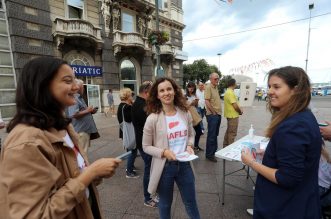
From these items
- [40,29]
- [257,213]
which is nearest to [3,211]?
[257,213]

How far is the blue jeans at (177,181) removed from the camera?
83.6 inches

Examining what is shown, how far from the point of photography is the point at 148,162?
3.04m

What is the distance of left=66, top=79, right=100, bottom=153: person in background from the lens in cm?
374

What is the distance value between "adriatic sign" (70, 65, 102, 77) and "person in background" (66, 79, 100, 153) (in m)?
9.08

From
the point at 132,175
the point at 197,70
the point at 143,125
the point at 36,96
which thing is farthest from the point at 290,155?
the point at 197,70

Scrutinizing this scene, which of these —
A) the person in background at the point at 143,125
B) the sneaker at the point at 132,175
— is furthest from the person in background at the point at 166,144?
the sneaker at the point at 132,175

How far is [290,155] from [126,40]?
14.5 m

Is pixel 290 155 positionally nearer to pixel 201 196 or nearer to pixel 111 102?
pixel 201 196

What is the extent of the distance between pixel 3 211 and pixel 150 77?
623 inches

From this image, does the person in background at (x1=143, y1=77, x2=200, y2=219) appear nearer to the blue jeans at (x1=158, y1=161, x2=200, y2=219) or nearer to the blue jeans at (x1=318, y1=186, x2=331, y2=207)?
the blue jeans at (x1=158, y1=161, x2=200, y2=219)

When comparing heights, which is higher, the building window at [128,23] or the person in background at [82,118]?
the building window at [128,23]

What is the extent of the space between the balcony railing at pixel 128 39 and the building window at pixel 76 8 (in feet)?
7.67

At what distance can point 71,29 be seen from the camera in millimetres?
11578

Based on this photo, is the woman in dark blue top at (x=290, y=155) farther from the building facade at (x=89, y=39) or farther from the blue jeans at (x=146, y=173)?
the building facade at (x=89, y=39)
